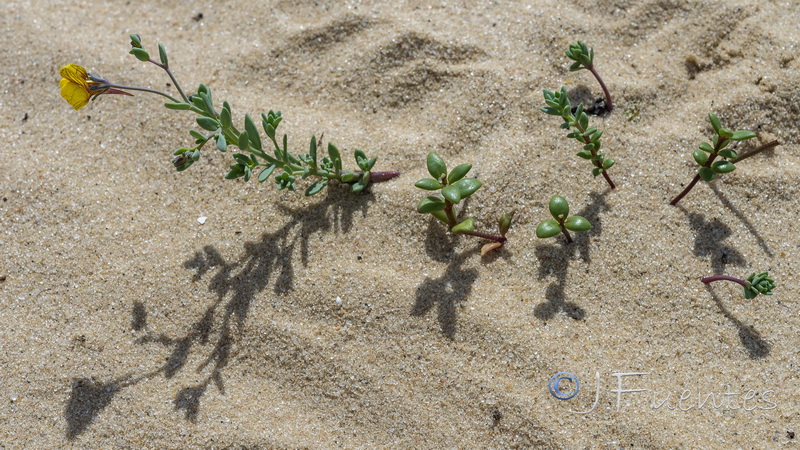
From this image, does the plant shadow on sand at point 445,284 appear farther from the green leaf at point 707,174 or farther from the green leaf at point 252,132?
the green leaf at point 707,174

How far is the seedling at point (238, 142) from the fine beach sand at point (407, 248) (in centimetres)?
14

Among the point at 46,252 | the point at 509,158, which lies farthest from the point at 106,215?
the point at 509,158

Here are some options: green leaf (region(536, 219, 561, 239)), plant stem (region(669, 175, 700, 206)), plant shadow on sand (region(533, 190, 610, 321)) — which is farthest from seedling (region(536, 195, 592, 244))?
plant stem (region(669, 175, 700, 206))

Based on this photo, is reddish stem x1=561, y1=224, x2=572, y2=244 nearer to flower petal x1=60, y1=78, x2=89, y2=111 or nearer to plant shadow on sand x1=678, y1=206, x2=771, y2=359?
plant shadow on sand x1=678, y1=206, x2=771, y2=359

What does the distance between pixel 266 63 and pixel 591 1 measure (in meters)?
1.75

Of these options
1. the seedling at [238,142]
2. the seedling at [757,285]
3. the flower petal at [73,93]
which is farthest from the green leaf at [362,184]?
the seedling at [757,285]

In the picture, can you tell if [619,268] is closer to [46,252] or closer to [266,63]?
[266,63]

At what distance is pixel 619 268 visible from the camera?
8.82 ft

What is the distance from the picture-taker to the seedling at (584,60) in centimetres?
287

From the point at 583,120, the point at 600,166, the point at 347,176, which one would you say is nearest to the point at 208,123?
the point at 347,176

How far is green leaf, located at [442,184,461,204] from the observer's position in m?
2.46

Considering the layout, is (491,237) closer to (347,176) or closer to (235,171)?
(347,176)

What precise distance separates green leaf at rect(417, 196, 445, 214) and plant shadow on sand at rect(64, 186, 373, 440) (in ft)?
1.32

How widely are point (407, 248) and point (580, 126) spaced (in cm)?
92
